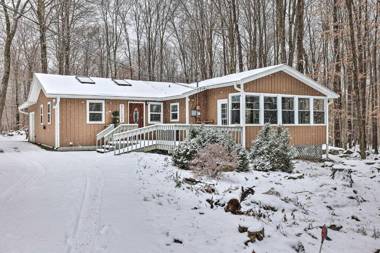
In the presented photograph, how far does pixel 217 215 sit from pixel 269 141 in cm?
591

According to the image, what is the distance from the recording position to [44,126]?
18953mm

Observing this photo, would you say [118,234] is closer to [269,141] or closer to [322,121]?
[269,141]

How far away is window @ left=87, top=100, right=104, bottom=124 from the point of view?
17.0m

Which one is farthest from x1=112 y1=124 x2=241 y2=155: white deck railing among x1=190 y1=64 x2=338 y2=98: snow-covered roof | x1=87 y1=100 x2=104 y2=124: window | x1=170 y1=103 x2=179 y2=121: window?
x1=170 y1=103 x2=179 y2=121: window

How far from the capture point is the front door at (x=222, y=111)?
15344 mm

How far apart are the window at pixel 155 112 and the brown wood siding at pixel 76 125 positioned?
2711mm

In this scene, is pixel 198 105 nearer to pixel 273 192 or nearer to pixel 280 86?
pixel 280 86

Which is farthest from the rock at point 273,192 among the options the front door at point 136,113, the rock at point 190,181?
the front door at point 136,113

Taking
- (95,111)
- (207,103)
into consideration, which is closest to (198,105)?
(207,103)

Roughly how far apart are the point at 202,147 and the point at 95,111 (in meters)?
9.17

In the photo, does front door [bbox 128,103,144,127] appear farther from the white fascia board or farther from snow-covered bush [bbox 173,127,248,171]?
snow-covered bush [bbox 173,127,248,171]

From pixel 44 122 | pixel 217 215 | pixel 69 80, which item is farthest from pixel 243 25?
pixel 217 215

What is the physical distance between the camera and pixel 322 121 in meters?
16.5

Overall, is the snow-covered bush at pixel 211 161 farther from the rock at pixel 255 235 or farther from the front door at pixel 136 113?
the front door at pixel 136 113
